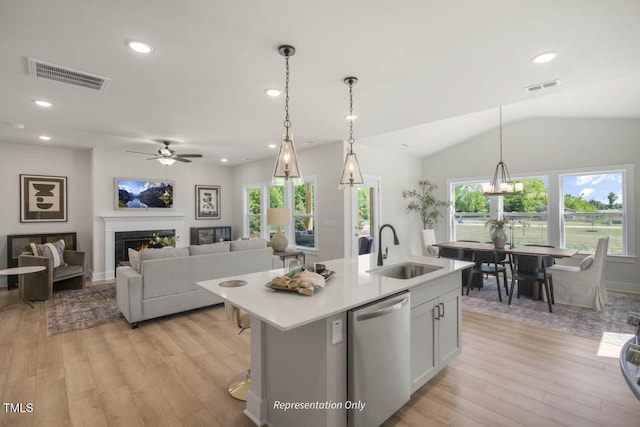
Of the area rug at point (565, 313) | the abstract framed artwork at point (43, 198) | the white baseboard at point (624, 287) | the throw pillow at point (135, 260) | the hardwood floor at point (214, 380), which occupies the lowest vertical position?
the hardwood floor at point (214, 380)

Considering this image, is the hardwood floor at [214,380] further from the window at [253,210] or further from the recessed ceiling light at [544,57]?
the window at [253,210]

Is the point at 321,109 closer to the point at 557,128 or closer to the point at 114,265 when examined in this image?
the point at 557,128

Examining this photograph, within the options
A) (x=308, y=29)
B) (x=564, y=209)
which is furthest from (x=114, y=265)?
(x=564, y=209)

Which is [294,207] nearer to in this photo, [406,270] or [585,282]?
[406,270]

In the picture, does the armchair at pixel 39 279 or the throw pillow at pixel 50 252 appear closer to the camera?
the armchair at pixel 39 279

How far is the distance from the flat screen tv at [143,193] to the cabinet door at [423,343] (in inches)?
253

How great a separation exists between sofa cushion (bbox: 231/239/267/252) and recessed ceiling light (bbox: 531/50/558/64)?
12.6 feet

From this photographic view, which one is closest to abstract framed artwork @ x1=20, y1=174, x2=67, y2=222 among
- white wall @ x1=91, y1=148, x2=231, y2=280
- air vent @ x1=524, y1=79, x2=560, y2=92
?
white wall @ x1=91, y1=148, x2=231, y2=280

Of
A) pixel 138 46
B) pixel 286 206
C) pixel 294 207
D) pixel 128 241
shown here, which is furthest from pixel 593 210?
pixel 128 241

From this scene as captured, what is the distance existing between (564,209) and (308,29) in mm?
5980

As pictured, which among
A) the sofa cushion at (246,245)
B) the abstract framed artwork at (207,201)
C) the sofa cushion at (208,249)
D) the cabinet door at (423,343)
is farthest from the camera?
the abstract framed artwork at (207,201)

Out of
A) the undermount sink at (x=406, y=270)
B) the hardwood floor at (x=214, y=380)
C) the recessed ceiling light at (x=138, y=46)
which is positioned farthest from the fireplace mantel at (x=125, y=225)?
the undermount sink at (x=406, y=270)

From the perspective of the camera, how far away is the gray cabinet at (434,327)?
2139 millimetres

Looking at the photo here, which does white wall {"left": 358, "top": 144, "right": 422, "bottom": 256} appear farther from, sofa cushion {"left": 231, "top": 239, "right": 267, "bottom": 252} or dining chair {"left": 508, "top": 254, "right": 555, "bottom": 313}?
sofa cushion {"left": 231, "top": 239, "right": 267, "bottom": 252}
